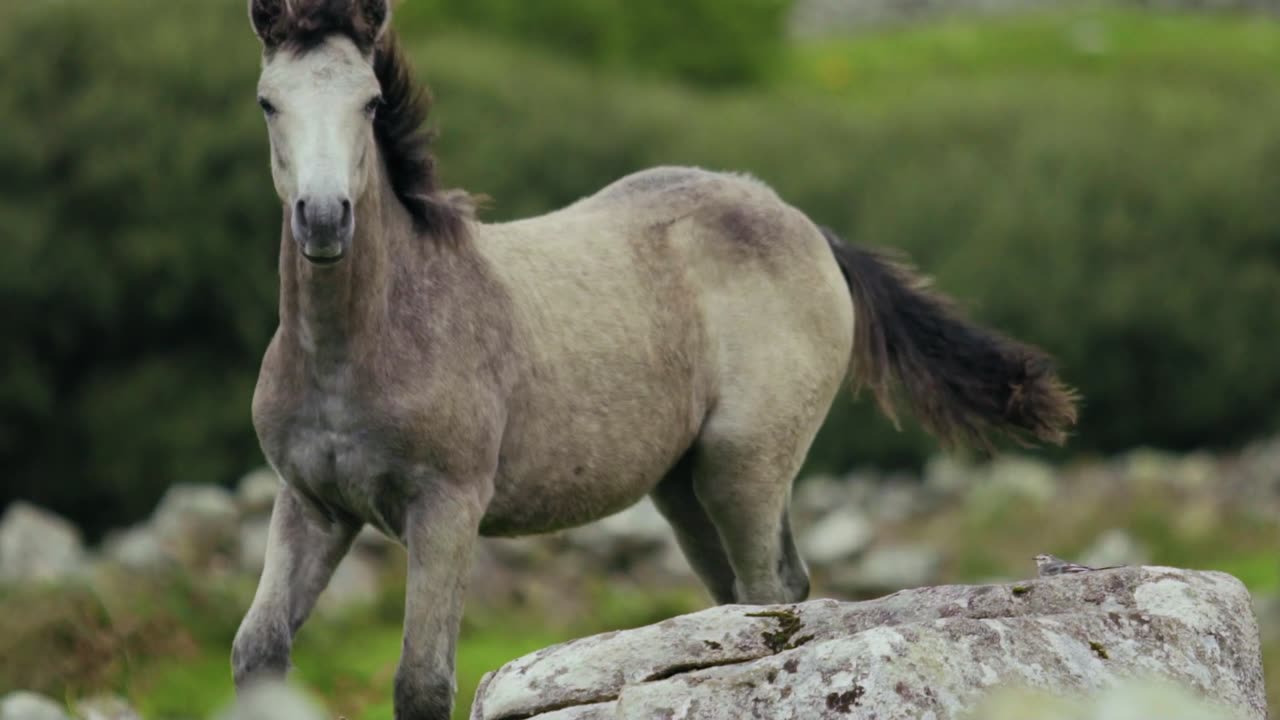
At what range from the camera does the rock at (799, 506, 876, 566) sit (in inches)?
527

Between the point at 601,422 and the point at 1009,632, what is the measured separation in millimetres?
2073

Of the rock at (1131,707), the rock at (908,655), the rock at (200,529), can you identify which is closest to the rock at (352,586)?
the rock at (200,529)

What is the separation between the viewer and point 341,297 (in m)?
5.32

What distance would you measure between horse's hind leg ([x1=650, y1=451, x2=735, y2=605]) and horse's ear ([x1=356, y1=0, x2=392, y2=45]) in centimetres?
213

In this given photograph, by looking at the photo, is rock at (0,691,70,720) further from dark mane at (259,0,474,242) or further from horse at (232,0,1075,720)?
dark mane at (259,0,474,242)

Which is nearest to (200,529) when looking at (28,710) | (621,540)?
(621,540)

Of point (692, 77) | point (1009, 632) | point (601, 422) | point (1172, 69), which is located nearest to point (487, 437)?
point (601, 422)

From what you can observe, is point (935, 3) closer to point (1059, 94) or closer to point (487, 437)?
point (1059, 94)

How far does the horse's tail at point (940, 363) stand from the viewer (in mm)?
7000

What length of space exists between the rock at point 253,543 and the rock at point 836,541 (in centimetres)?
376

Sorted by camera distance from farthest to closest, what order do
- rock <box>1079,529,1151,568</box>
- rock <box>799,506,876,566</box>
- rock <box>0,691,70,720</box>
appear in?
rock <box>799,506,876,566</box>
rock <box>1079,529,1151,568</box>
rock <box>0,691,70,720</box>

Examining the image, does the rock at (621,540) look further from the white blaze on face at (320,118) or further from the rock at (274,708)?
the rock at (274,708)

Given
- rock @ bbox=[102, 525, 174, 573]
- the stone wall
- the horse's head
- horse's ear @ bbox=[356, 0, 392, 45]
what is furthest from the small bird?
the stone wall

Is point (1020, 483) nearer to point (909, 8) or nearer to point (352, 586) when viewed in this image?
point (352, 586)
